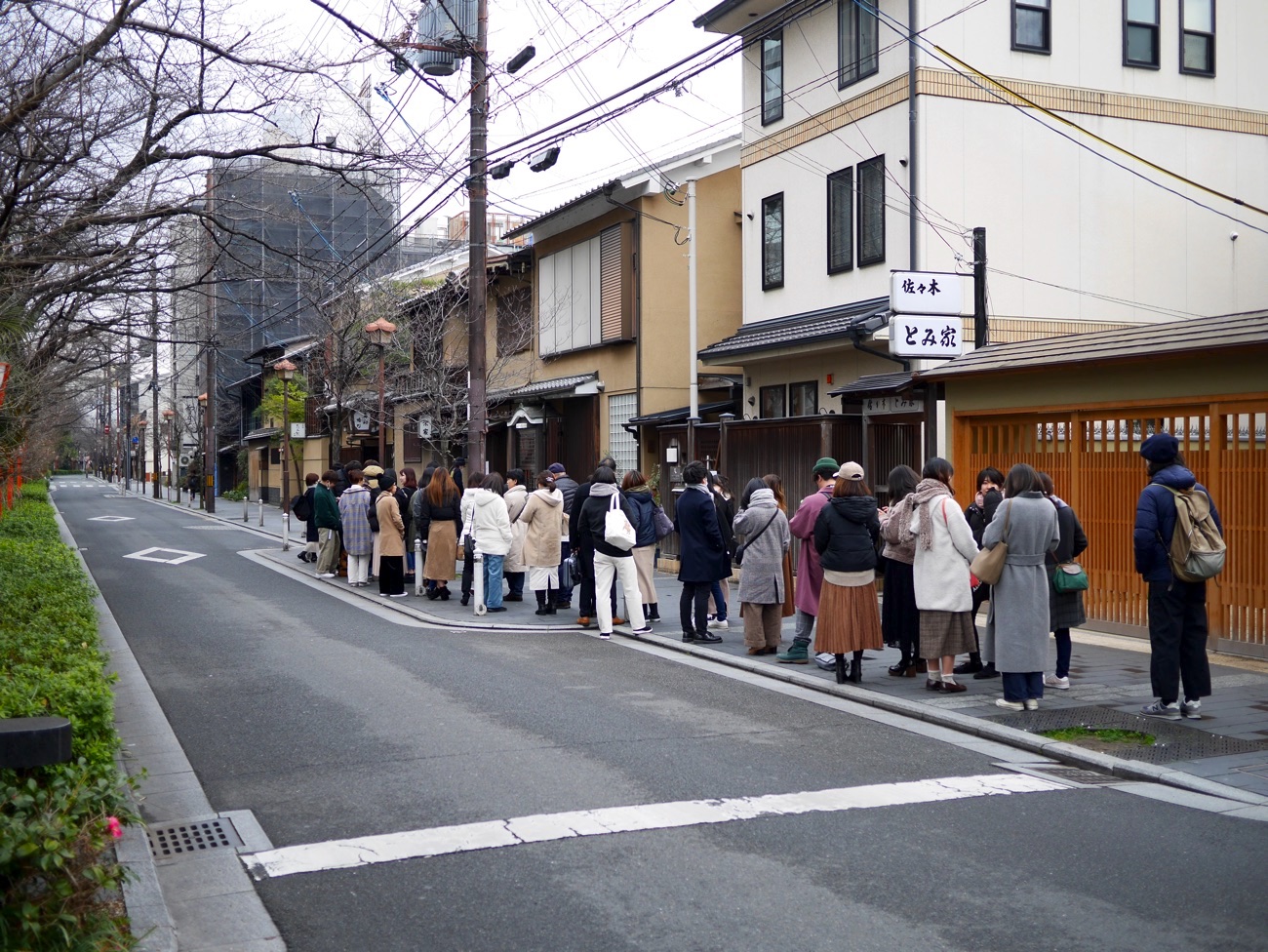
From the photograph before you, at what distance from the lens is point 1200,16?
783 inches

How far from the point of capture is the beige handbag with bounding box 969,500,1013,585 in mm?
9227

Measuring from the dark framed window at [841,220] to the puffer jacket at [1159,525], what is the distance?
37.1 ft

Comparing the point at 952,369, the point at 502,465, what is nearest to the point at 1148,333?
the point at 952,369

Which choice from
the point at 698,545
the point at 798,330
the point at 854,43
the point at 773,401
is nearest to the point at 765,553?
the point at 698,545

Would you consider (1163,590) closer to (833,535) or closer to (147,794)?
(833,535)

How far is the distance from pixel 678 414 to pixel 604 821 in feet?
58.1

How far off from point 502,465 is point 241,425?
114ft

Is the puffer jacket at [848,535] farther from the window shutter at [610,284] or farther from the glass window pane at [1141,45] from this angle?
the window shutter at [610,284]

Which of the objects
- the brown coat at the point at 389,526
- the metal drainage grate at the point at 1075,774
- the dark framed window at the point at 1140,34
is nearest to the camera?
the metal drainage grate at the point at 1075,774

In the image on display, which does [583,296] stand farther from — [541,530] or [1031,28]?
[541,530]

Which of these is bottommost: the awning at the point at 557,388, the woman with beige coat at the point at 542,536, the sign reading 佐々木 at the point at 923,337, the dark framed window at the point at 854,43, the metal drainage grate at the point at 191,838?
the metal drainage grate at the point at 191,838

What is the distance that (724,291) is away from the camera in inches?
977

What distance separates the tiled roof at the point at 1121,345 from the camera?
10.9 metres

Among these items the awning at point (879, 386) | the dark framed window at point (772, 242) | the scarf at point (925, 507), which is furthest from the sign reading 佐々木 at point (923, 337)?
the dark framed window at point (772, 242)
